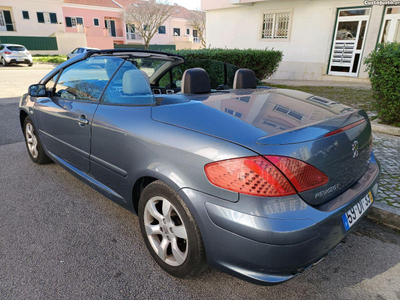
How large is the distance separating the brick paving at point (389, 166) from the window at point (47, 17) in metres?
40.0

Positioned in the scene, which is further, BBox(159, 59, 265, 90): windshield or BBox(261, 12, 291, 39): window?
BBox(261, 12, 291, 39): window

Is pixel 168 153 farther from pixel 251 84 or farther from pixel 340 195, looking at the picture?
pixel 251 84

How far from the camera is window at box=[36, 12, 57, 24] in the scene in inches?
1368

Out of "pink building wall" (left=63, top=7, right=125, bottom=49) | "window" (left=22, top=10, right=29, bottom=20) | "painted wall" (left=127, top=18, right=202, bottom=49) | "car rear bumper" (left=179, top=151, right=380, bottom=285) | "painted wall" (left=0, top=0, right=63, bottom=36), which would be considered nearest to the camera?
"car rear bumper" (left=179, top=151, right=380, bottom=285)

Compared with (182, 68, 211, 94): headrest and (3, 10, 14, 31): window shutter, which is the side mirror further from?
(3, 10, 14, 31): window shutter

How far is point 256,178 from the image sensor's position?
161 centimetres

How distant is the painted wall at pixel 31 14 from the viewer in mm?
32969

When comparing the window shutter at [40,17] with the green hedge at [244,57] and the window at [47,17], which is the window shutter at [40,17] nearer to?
the window at [47,17]

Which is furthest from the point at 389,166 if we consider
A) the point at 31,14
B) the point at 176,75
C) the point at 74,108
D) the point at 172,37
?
the point at 172,37

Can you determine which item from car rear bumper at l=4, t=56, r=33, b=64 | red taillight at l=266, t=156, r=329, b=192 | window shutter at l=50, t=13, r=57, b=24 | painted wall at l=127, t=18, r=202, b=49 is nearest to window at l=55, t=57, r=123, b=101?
red taillight at l=266, t=156, r=329, b=192

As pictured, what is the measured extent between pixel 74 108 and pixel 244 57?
7966 mm

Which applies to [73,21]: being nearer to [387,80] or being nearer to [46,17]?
[46,17]

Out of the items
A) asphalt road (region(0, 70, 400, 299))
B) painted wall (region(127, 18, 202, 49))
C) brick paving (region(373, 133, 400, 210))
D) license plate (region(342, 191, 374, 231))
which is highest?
painted wall (region(127, 18, 202, 49))

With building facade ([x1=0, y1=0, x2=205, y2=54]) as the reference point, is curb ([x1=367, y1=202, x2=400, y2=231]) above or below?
below
